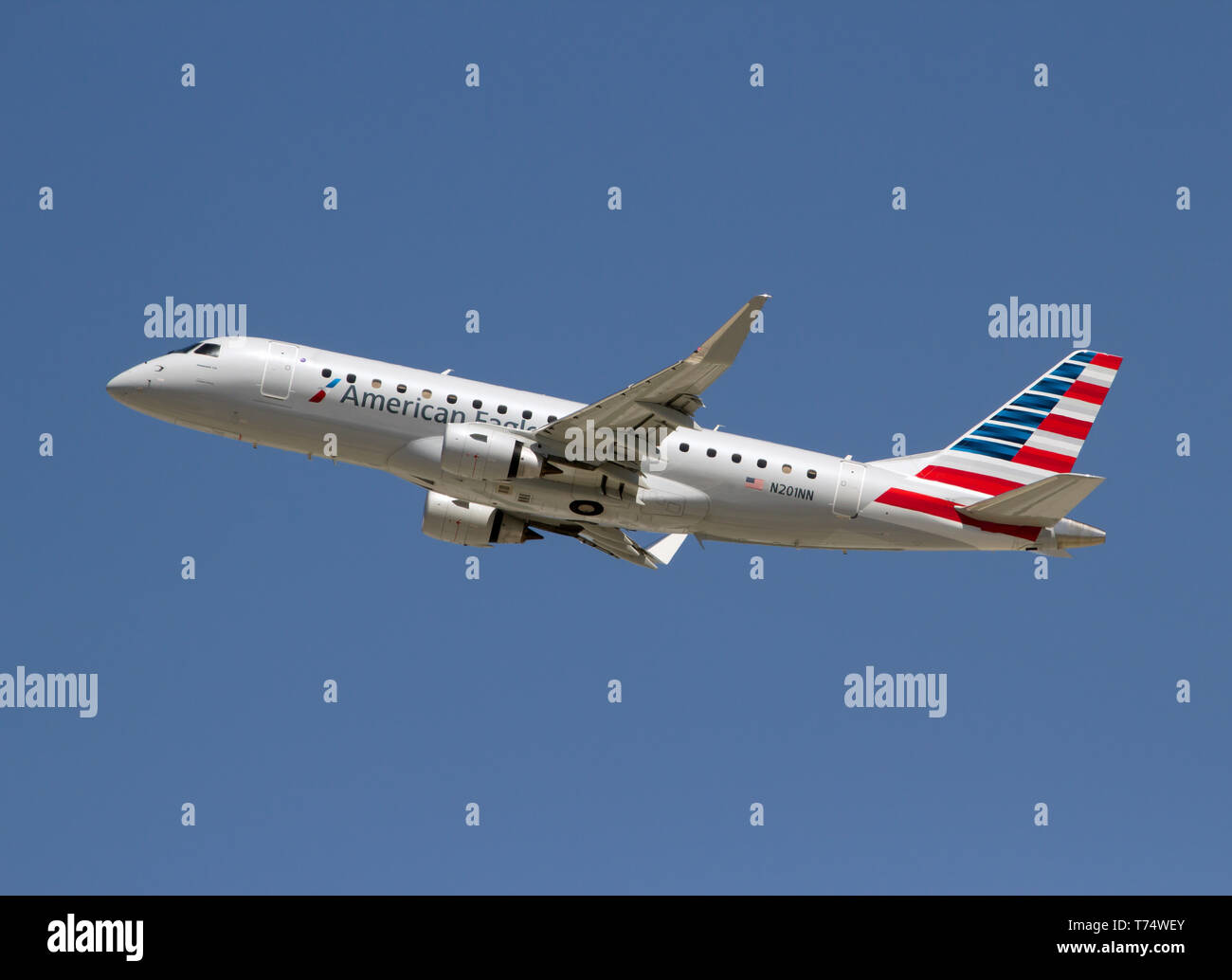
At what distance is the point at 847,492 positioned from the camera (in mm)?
46969

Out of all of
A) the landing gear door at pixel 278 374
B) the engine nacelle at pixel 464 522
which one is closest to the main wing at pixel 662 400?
A: the engine nacelle at pixel 464 522

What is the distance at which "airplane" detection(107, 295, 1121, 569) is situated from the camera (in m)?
44.4

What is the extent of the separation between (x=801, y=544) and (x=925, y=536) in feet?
13.2

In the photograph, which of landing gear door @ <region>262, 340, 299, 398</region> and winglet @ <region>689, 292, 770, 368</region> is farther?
landing gear door @ <region>262, 340, 299, 398</region>

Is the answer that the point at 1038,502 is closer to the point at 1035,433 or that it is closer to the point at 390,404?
the point at 1035,433

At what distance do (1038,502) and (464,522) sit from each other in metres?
18.5

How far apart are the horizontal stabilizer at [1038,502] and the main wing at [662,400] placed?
35.1ft

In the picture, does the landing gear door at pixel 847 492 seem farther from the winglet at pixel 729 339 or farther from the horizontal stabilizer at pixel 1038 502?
the winglet at pixel 729 339

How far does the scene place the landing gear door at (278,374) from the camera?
4541cm

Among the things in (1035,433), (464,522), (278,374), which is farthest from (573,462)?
(1035,433)

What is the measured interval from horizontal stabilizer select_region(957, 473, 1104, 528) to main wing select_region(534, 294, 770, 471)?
10706 mm

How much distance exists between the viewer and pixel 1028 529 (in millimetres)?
47062

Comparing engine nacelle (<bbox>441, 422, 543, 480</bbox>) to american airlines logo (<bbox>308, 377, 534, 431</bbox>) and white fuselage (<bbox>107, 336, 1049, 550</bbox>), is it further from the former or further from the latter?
american airlines logo (<bbox>308, 377, 534, 431</bbox>)

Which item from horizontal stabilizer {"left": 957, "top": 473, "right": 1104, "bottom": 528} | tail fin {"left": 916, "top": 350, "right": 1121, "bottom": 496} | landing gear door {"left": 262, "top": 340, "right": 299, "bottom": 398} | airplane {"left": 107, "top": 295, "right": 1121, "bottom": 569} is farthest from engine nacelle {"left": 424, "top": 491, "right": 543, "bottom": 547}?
horizontal stabilizer {"left": 957, "top": 473, "right": 1104, "bottom": 528}
